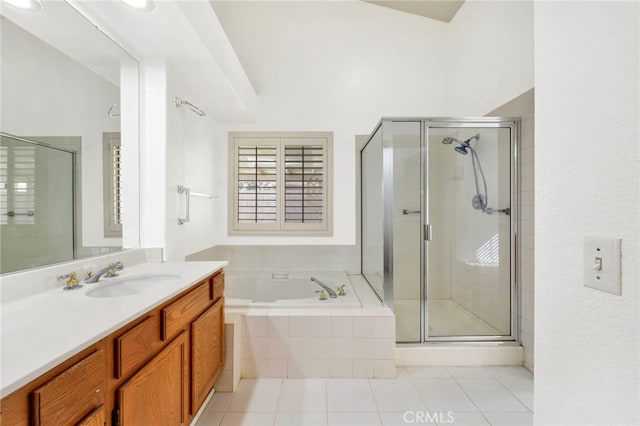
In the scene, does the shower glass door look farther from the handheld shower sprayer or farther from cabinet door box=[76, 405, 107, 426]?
cabinet door box=[76, 405, 107, 426]

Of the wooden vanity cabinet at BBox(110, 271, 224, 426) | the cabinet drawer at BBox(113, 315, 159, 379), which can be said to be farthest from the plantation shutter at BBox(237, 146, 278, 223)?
the cabinet drawer at BBox(113, 315, 159, 379)

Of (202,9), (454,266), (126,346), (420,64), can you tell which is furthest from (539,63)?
(420,64)

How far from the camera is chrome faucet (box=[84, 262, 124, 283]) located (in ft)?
4.47

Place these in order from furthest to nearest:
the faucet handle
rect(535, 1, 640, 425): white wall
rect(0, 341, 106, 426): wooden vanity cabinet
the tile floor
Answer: the tile floor → the faucet handle → rect(0, 341, 106, 426): wooden vanity cabinet → rect(535, 1, 640, 425): white wall

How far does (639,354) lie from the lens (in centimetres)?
48

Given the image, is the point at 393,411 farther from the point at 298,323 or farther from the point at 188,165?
the point at 188,165

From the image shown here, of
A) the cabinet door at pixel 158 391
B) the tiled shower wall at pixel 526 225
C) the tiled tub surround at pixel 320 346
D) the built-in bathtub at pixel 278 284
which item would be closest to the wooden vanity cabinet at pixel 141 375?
the cabinet door at pixel 158 391

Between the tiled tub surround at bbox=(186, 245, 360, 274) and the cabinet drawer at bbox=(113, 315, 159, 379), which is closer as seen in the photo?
the cabinet drawer at bbox=(113, 315, 159, 379)

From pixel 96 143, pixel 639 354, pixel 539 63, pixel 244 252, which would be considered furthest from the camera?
pixel 244 252

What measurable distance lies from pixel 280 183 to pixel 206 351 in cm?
196

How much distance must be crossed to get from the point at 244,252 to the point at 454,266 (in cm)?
214

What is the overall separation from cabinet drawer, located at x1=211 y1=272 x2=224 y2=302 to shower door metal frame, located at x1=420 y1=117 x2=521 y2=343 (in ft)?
5.05

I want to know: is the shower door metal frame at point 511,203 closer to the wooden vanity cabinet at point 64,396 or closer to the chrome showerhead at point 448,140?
the chrome showerhead at point 448,140

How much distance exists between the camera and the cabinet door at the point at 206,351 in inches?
56.1
